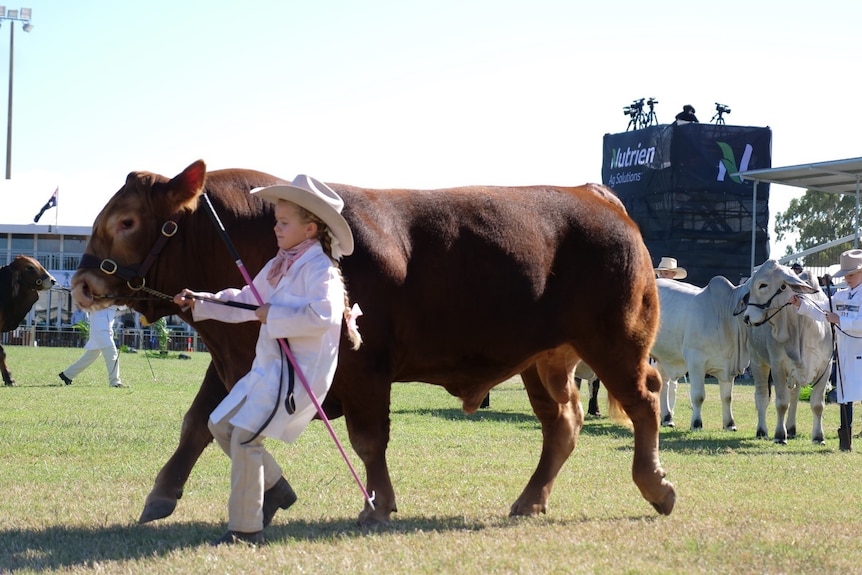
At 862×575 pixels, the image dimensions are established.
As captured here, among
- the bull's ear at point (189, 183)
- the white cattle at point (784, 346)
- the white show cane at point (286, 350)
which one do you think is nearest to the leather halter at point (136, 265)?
the bull's ear at point (189, 183)

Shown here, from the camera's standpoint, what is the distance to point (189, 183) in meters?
6.28

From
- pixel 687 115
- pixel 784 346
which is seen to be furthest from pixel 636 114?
pixel 784 346

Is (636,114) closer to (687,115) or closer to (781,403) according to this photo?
(687,115)

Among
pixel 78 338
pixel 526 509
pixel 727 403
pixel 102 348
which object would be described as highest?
pixel 102 348

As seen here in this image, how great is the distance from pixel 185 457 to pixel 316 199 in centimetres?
204

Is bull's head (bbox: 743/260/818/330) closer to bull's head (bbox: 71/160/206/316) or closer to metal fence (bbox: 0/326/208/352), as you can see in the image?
bull's head (bbox: 71/160/206/316)

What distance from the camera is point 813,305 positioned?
12.5 meters

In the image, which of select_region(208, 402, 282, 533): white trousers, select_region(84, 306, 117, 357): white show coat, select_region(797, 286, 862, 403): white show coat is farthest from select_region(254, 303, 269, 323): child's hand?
select_region(84, 306, 117, 357): white show coat

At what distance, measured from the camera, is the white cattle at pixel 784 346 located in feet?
42.2

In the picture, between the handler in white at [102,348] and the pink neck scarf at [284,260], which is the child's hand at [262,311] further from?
the handler in white at [102,348]

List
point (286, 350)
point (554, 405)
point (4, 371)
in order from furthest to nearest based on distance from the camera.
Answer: point (4, 371) → point (554, 405) → point (286, 350)

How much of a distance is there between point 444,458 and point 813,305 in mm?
5029

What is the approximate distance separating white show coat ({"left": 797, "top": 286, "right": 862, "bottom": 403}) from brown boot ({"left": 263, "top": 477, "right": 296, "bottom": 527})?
734cm

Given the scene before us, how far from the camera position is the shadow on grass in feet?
17.9
